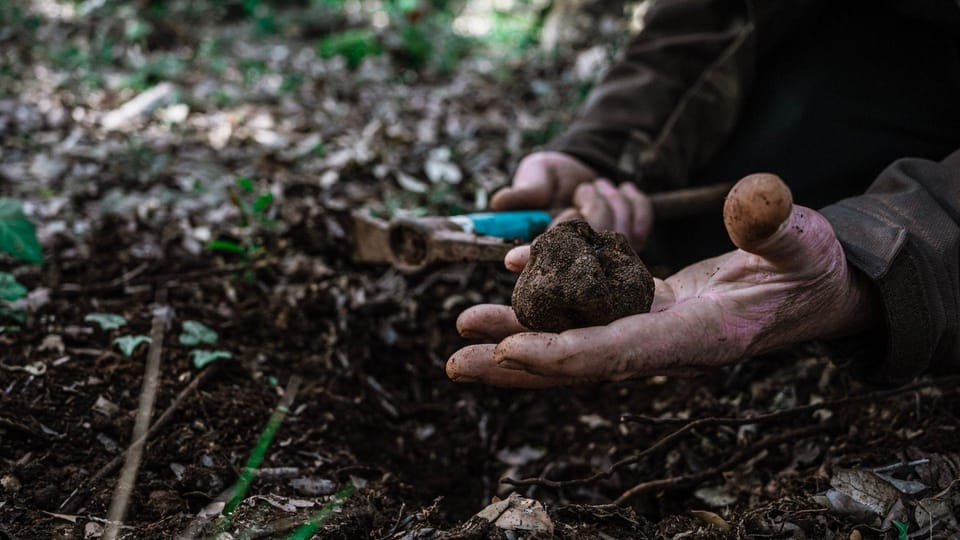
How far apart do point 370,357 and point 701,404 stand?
1151mm

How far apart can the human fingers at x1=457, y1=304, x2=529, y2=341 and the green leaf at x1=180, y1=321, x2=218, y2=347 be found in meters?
0.92

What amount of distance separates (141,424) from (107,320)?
0.49 m

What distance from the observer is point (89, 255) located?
2.70 meters

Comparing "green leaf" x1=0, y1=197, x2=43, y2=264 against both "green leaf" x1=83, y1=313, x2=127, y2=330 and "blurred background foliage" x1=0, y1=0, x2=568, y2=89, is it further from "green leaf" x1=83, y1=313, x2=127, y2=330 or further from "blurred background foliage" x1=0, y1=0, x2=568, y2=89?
"blurred background foliage" x1=0, y1=0, x2=568, y2=89

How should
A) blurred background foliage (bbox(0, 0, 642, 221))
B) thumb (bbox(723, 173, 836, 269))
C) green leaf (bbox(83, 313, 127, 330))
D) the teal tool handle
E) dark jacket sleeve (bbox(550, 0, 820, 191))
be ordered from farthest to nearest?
blurred background foliage (bbox(0, 0, 642, 221)) → dark jacket sleeve (bbox(550, 0, 820, 191)) → the teal tool handle → green leaf (bbox(83, 313, 127, 330)) → thumb (bbox(723, 173, 836, 269))

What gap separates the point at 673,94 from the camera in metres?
3.03

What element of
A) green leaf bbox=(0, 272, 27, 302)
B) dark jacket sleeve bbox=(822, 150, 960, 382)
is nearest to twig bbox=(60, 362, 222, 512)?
green leaf bbox=(0, 272, 27, 302)

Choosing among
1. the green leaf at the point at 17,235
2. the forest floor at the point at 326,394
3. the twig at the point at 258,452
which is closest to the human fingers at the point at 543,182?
the forest floor at the point at 326,394

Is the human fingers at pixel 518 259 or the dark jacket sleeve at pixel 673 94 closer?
the human fingers at pixel 518 259

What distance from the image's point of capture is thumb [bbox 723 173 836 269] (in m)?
1.37

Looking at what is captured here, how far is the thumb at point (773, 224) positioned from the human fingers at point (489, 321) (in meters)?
0.57

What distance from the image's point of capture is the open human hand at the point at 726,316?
1457mm

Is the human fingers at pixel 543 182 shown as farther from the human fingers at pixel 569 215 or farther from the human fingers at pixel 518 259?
the human fingers at pixel 518 259

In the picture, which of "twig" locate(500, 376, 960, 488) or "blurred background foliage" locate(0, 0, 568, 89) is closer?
"twig" locate(500, 376, 960, 488)
